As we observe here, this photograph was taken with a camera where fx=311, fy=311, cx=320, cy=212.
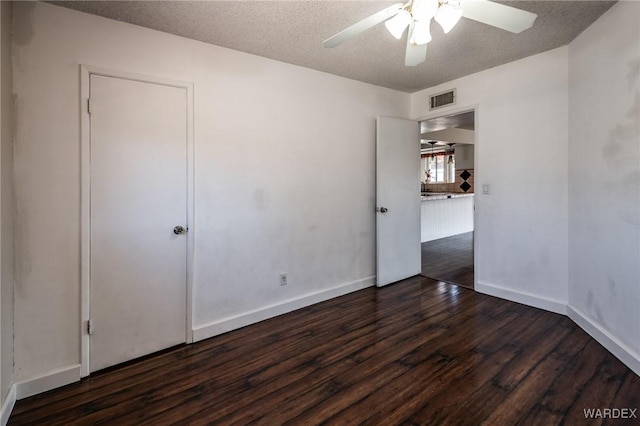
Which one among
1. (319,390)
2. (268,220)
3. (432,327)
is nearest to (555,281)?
(432,327)

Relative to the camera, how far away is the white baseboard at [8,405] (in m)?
1.66

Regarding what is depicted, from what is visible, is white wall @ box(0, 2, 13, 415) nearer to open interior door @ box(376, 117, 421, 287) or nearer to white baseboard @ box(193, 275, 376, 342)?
white baseboard @ box(193, 275, 376, 342)

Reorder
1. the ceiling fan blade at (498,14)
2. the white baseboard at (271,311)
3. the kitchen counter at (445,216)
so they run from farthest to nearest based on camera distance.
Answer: the kitchen counter at (445,216), the white baseboard at (271,311), the ceiling fan blade at (498,14)

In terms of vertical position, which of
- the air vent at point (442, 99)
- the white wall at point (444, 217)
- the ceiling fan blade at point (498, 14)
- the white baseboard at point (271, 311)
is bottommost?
the white baseboard at point (271, 311)

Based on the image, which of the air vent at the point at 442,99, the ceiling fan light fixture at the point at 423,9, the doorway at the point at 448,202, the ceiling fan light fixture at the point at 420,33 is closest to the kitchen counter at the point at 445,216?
the doorway at the point at 448,202

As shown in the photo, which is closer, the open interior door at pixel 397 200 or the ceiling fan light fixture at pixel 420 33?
the ceiling fan light fixture at pixel 420 33

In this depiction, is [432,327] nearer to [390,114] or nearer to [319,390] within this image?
[319,390]

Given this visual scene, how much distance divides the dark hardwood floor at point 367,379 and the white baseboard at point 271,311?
8cm

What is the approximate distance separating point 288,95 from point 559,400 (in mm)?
3106

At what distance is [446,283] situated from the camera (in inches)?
155

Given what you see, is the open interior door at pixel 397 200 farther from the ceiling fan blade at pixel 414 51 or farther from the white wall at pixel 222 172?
the ceiling fan blade at pixel 414 51

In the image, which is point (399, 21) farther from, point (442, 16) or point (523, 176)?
point (523, 176)

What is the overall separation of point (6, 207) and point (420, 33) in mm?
2585

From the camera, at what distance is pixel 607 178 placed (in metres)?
2.31
